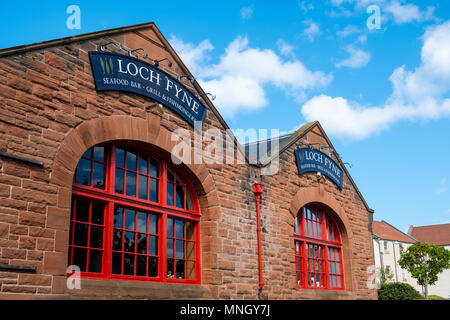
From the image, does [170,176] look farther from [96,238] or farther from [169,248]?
[96,238]

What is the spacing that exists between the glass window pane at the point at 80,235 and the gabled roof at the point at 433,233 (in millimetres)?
63380

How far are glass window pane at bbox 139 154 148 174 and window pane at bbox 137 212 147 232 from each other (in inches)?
33.1

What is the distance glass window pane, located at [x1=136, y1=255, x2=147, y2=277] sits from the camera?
9219mm

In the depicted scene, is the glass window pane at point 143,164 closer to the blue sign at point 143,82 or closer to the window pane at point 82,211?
the blue sign at point 143,82

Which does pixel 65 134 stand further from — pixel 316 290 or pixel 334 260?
pixel 334 260

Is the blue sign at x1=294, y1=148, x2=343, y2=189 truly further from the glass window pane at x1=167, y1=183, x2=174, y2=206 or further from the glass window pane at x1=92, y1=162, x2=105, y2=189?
the glass window pane at x1=92, y1=162, x2=105, y2=189

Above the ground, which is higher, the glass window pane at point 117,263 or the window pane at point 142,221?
the window pane at point 142,221

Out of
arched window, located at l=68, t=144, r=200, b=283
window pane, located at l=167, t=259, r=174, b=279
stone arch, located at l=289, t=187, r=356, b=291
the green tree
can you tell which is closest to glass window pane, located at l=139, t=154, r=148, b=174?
arched window, located at l=68, t=144, r=200, b=283

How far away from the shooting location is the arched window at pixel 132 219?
28.0 feet

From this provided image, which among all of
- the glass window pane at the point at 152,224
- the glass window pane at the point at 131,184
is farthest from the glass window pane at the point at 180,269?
the glass window pane at the point at 131,184

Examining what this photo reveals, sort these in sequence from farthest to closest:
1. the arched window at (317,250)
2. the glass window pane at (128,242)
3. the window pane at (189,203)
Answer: the arched window at (317,250) < the window pane at (189,203) < the glass window pane at (128,242)

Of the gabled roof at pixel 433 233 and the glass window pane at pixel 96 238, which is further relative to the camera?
the gabled roof at pixel 433 233

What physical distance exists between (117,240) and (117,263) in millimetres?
405

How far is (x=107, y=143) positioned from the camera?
908 cm
